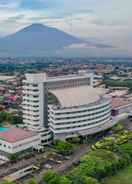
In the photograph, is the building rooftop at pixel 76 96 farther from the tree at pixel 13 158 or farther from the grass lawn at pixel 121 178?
the grass lawn at pixel 121 178

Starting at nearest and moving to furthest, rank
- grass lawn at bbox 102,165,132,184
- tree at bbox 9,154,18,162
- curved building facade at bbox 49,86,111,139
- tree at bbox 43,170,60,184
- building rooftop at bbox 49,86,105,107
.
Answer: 1. tree at bbox 43,170,60,184
2. grass lawn at bbox 102,165,132,184
3. tree at bbox 9,154,18,162
4. curved building facade at bbox 49,86,111,139
5. building rooftop at bbox 49,86,105,107

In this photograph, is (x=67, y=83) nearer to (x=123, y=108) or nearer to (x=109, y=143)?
(x=109, y=143)

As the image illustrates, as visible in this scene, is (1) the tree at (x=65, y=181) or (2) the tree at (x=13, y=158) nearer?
(1) the tree at (x=65, y=181)

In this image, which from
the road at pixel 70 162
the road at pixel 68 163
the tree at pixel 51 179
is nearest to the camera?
the tree at pixel 51 179

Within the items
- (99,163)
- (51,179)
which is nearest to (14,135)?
(99,163)

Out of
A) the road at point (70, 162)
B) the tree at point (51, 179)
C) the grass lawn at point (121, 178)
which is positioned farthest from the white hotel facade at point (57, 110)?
the tree at point (51, 179)

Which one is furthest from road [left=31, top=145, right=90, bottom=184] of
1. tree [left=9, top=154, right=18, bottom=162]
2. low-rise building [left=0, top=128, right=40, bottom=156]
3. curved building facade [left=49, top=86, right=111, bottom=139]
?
low-rise building [left=0, top=128, right=40, bottom=156]

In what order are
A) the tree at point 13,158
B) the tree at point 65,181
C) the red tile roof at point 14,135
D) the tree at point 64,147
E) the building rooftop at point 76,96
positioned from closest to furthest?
the tree at point 65,181 → the tree at point 13,158 → the red tile roof at point 14,135 → the tree at point 64,147 → the building rooftop at point 76,96

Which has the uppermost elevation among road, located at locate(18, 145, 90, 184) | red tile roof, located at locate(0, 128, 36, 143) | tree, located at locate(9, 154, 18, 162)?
red tile roof, located at locate(0, 128, 36, 143)

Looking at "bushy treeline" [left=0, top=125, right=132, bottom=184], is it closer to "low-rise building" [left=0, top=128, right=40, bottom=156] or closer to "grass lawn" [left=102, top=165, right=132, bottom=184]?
"grass lawn" [left=102, top=165, right=132, bottom=184]
